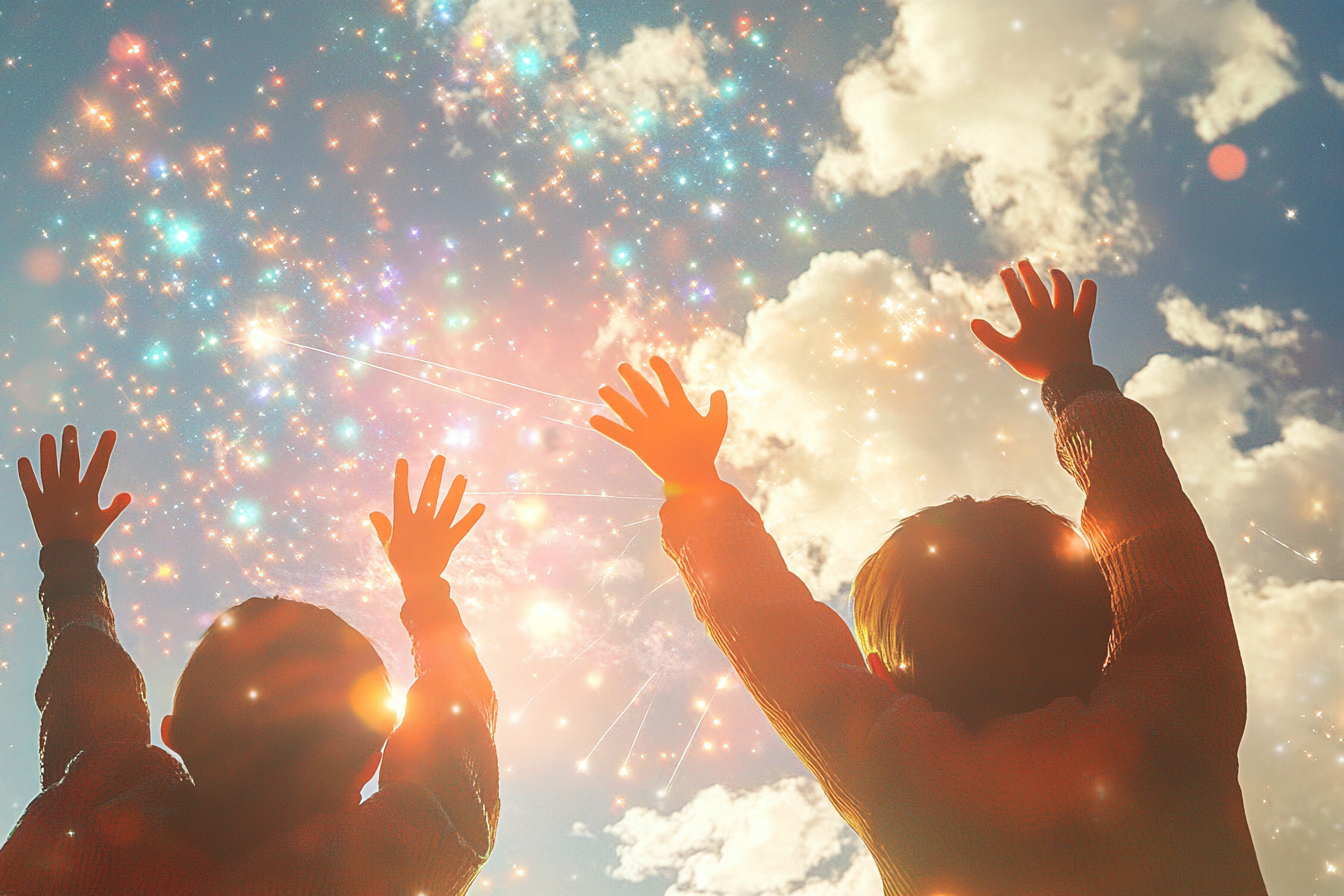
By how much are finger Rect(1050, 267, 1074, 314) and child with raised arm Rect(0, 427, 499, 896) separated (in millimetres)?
1731

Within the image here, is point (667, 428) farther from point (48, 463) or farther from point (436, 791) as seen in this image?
point (48, 463)

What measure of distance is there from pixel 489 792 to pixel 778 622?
2.73 ft

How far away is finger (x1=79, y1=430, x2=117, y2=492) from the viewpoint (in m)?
2.18

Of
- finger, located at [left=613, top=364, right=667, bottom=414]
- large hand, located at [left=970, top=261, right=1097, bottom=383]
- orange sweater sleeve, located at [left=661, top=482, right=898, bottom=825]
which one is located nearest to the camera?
orange sweater sleeve, located at [left=661, top=482, right=898, bottom=825]

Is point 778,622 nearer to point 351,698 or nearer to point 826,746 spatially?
point 826,746

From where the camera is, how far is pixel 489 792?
5.05 ft

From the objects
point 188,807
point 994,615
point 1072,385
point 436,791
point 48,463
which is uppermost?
point 1072,385

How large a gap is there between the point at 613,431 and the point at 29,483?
1.95 metres

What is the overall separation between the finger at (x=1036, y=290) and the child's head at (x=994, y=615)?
64cm

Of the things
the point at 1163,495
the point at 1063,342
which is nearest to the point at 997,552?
the point at 1163,495

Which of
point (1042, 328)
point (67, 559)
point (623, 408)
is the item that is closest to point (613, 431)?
point (623, 408)

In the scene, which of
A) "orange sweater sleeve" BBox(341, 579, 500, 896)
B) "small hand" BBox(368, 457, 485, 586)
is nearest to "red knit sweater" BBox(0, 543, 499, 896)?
"orange sweater sleeve" BBox(341, 579, 500, 896)

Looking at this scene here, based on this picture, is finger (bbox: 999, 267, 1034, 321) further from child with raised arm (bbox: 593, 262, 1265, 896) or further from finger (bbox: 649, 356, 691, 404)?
finger (bbox: 649, 356, 691, 404)

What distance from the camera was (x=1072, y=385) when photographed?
5.12 ft
